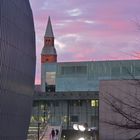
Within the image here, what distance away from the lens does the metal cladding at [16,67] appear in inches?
1900

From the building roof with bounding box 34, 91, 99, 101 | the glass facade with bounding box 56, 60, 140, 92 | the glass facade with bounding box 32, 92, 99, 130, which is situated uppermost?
the glass facade with bounding box 56, 60, 140, 92

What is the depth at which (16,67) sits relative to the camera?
53.3 meters

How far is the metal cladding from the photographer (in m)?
48.2

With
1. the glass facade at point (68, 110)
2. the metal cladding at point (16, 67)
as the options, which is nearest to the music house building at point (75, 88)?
the glass facade at point (68, 110)

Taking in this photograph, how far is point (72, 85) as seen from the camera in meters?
152

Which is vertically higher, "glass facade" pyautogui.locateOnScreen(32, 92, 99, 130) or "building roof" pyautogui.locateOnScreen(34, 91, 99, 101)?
"building roof" pyautogui.locateOnScreen(34, 91, 99, 101)

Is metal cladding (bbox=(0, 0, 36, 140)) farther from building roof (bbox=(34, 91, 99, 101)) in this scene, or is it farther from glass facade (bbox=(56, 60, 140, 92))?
glass facade (bbox=(56, 60, 140, 92))

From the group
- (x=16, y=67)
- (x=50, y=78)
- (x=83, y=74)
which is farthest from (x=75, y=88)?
(x=16, y=67)

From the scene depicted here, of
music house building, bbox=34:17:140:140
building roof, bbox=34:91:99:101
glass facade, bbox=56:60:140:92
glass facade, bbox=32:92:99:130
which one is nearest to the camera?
glass facade, bbox=32:92:99:130

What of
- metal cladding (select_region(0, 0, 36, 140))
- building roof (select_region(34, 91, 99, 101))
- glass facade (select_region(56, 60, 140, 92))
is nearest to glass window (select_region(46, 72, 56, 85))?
glass facade (select_region(56, 60, 140, 92))

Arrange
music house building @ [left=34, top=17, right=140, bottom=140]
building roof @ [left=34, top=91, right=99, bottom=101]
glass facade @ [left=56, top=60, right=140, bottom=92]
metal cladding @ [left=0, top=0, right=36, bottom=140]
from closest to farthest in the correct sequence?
metal cladding @ [left=0, top=0, right=36, bottom=140], music house building @ [left=34, top=17, right=140, bottom=140], building roof @ [left=34, top=91, right=99, bottom=101], glass facade @ [left=56, top=60, right=140, bottom=92]

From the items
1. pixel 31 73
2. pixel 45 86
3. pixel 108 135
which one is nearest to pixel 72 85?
pixel 45 86

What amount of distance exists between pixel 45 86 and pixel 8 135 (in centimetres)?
12433

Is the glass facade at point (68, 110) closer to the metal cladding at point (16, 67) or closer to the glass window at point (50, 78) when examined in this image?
the glass window at point (50, 78)
